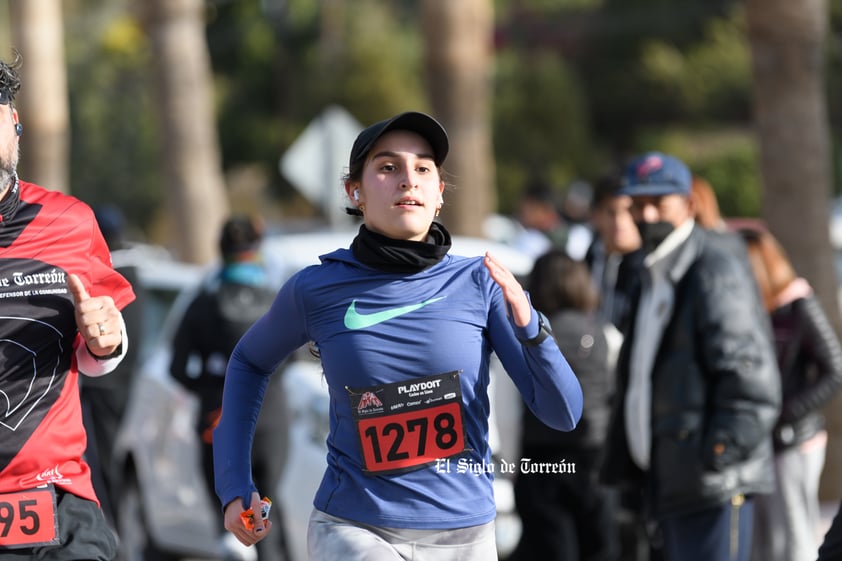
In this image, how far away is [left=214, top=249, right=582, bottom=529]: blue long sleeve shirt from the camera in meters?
4.30

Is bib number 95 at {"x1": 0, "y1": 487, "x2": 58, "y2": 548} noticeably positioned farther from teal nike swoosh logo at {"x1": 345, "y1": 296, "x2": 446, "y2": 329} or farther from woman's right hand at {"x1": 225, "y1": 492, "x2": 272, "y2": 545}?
teal nike swoosh logo at {"x1": 345, "y1": 296, "x2": 446, "y2": 329}

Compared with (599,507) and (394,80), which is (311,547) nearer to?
(599,507)

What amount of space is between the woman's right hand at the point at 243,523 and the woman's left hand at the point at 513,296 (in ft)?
2.99

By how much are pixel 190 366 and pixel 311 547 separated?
4.58m

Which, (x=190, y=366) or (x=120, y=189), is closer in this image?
(x=190, y=366)

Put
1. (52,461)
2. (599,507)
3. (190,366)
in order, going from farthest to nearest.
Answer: (190,366), (599,507), (52,461)

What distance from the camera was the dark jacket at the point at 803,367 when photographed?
7.13m

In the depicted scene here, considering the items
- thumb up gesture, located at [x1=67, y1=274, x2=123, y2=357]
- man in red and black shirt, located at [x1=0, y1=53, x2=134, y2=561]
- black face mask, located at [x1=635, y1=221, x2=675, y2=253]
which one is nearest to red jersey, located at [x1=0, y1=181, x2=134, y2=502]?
man in red and black shirt, located at [x1=0, y1=53, x2=134, y2=561]

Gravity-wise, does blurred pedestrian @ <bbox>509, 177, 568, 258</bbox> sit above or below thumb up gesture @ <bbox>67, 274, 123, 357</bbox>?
below

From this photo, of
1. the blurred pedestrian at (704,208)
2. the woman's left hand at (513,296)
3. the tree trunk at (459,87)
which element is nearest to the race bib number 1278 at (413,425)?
the woman's left hand at (513,296)

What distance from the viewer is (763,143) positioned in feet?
35.0

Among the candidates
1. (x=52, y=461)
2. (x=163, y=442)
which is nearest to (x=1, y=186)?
(x=52, y=461)

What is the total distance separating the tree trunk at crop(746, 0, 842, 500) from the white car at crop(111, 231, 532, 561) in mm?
1876

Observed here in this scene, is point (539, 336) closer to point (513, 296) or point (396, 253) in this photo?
point (513, 296)
